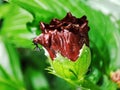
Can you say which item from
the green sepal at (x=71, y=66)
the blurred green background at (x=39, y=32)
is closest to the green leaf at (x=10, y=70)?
the blurred green background at (x=39, y=32)

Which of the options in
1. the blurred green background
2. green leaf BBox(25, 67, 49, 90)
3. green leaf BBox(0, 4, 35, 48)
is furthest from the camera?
green leaf BBox(25, 67, 49, 90)

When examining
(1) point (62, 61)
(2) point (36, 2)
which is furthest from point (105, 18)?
(1) point (62, 61)

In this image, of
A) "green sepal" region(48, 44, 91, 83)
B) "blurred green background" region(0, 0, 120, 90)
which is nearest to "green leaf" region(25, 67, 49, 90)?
"blurred green background" region(0, 0, 120, 90)

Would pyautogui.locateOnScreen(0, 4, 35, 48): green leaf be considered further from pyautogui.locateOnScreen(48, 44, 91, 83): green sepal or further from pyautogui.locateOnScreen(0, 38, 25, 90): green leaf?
pyautogui.locateOnScreen(48, 44, 91, 83): green sepal

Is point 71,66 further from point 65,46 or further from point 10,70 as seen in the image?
point 10,70

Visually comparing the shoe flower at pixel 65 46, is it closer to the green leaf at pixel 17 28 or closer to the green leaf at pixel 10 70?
the green leaf at pixel 17 28

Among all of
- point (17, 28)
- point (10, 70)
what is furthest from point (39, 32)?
point (10, 70)
